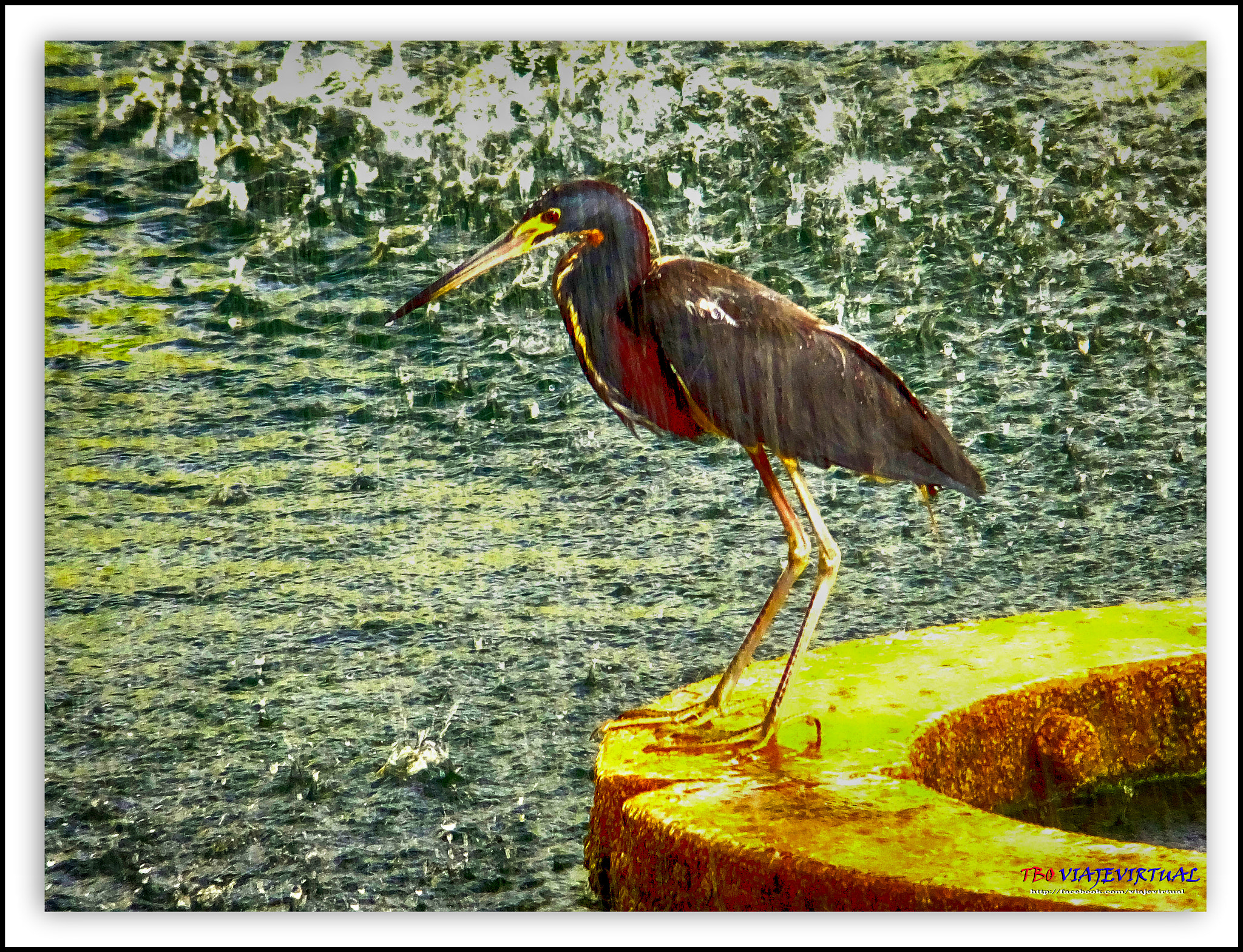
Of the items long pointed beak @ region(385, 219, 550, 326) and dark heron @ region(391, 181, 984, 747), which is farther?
long pointed beak @ region(385, 219, 550, 326)

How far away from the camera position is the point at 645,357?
2.04m

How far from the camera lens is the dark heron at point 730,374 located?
6.59 ft

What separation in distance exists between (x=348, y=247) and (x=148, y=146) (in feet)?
1.24

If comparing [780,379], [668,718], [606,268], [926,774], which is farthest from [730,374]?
[926,774]

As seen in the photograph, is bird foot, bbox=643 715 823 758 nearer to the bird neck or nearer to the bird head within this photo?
the bird neck

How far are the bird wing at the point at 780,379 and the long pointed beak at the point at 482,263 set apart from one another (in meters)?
0.24

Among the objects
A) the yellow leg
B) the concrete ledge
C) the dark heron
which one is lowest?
the concrete ledge

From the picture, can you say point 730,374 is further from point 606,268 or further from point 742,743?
point 742,743

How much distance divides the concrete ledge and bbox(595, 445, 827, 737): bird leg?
1.6 inches

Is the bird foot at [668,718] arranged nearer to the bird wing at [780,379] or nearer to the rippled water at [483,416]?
the rippled water at [483,416]

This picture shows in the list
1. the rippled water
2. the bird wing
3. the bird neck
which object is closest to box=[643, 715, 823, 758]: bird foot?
the rippled water

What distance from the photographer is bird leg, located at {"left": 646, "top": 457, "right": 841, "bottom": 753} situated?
1.94 meters

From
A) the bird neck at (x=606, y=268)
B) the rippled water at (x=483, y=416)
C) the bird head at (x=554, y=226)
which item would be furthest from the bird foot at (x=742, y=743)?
the bird head at (x=554, y=226)
